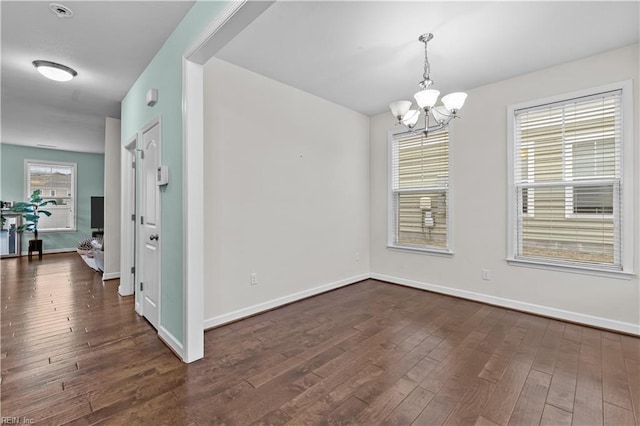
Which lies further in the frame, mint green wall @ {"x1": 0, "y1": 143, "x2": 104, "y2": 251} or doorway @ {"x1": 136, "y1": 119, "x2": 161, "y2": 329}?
mint green wall @ {"x1": 0, "y1": 143, "x2": 104, "y2": 251}

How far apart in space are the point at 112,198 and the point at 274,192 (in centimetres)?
316

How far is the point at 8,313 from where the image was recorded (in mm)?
3240

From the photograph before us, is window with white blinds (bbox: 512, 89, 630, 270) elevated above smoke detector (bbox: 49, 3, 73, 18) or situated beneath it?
situated beneath

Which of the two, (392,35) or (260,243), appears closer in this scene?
(392,35)

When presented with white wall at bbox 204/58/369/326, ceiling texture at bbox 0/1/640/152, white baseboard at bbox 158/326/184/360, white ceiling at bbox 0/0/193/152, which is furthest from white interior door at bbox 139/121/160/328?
ceiling texture at bbox 0/1/640/152

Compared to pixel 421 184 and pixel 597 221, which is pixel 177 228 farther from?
pixel 597 221

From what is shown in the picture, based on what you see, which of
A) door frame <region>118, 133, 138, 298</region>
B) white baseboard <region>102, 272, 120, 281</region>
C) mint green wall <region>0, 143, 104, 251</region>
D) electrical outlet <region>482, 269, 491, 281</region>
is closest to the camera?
electrical outlet <region>482, 269, 491, 281</region>

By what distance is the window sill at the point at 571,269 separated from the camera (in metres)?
2.85

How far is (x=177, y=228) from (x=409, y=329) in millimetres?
2349

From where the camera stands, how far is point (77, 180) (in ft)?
25.3

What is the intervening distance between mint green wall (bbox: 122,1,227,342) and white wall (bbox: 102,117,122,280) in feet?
8.64

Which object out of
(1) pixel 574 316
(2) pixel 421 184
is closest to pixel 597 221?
(1) pixel 574 316

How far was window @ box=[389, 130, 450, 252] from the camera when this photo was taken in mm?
4133

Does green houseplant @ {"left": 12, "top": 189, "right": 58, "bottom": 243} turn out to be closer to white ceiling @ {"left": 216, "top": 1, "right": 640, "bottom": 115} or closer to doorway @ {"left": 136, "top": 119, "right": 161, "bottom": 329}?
doorway @ {"left": 136, "top": 119, "right": 161, "bottom": 329}
